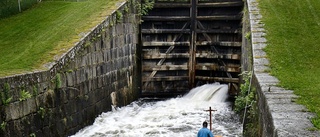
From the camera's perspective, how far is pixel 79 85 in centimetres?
997

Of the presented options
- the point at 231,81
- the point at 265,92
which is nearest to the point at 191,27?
the point at 231,81

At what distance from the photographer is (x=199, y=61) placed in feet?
51.8

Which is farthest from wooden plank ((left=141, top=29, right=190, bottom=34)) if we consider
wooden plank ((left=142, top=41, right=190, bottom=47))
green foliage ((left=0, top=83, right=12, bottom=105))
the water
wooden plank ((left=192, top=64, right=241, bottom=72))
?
green foliage ((left=0, top=83, right=12, bottom=105))

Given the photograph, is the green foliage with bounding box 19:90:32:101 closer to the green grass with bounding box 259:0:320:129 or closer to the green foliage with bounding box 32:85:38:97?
the green foliage with bounding box 32:85:38:97

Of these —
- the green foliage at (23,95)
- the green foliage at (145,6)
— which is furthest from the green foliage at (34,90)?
the green foliage at (145,6)

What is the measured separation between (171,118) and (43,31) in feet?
Answer: 17.2

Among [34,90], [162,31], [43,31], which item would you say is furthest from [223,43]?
[34,90]

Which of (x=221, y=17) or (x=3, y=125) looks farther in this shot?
(x=221, y=17)

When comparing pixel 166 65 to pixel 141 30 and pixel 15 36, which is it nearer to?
pixel 141 30

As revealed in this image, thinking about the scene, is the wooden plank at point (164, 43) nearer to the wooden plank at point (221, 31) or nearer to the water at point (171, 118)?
the wooden plank at point (221, 31)

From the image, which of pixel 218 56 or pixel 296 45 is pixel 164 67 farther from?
pixel 296 45

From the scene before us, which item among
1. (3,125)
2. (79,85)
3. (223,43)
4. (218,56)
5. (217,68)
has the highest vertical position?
(223,43)

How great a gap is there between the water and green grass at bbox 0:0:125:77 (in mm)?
2566

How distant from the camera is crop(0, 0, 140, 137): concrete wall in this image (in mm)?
7223
